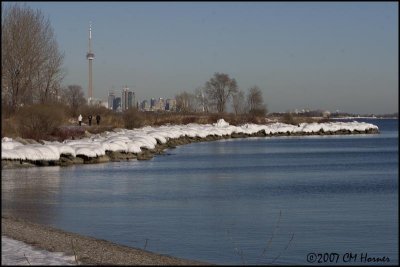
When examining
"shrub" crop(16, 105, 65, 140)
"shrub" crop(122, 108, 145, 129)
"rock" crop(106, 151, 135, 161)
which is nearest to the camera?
"shrub" crop(16, 105, 65, 140)

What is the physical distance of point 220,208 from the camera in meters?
17.8

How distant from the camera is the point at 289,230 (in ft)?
45.9

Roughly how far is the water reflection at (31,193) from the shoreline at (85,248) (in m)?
2.33

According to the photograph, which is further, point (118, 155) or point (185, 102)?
point (185, 102)

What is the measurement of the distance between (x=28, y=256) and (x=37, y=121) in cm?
2805

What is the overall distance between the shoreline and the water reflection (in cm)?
233

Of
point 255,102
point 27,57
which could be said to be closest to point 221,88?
point 255,102

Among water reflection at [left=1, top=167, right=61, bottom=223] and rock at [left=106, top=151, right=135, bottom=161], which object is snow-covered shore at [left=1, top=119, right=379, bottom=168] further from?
water reflection at [left=1, top=167, right=61, bottom=223]

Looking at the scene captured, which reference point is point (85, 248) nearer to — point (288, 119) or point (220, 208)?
point (220, 208)

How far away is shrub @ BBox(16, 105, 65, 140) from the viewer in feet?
115

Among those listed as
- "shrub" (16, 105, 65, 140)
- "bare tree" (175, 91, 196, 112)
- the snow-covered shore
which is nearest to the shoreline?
the snow-covered shore

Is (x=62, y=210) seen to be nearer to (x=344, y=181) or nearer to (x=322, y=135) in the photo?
(x=344, y=181)

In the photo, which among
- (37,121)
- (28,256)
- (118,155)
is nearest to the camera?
(28,256)

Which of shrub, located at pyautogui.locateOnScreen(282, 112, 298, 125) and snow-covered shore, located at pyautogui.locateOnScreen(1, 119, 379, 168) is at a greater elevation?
shrub, located at pyautogui.locateOnScreen(282, 112, 298, 125)
